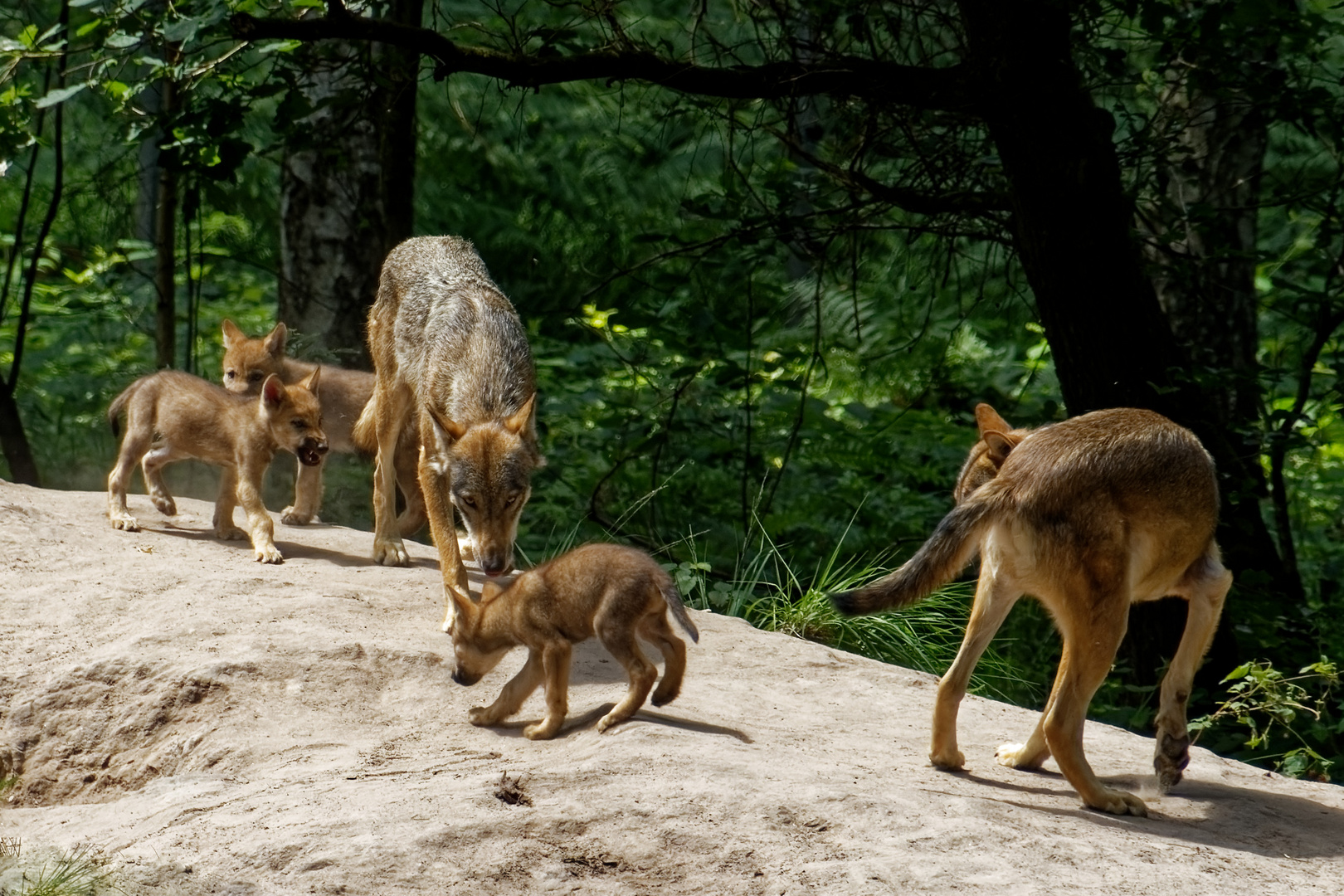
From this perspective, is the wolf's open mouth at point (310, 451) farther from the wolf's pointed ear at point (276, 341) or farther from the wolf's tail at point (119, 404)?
the wolf's pointed ear at point (276, 341)

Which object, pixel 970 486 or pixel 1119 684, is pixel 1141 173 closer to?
pixel 1119 684

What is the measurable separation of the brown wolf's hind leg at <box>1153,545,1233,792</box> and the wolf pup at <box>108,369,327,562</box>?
5.12 metres

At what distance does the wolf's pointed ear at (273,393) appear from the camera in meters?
8.22

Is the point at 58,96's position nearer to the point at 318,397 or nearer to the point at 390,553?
the point at 318,397

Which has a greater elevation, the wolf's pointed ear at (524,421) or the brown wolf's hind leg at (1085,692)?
the wolf's pointed ear at (524,421)

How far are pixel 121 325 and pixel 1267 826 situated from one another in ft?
45.0

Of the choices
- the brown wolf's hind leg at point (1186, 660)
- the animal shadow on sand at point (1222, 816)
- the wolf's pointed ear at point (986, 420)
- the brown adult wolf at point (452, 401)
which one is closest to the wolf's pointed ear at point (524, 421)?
the brown adult wolf at point (452, 401)

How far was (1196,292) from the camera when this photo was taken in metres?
8.68

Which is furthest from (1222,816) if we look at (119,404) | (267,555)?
(119,404)

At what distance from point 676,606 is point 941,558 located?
3.50 feet

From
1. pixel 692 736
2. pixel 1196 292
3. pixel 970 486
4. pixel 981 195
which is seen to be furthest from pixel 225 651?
pixel 1196 292

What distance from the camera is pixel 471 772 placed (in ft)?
16.2

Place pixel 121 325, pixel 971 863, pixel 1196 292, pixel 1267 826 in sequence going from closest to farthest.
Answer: pixel 971 863 < pixel 1267 826 < pixel 1196 292 < pixel 121 325

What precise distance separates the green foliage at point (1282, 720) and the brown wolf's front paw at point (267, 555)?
16.3 feet
